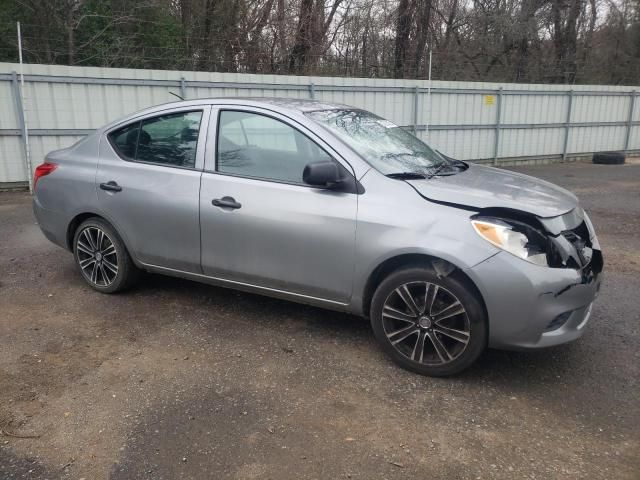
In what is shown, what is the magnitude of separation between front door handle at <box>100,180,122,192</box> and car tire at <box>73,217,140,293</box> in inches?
11.9

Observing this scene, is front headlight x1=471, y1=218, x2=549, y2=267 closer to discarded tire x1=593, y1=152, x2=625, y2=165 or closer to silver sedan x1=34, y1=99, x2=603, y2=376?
silver sedan x1=34, y1=99, x2=603, y2=376

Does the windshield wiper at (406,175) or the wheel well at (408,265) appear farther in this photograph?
the windshield wiper at (406,175)

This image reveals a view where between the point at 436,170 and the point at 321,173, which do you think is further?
the point at 436,170

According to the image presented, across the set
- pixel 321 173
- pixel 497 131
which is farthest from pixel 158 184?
pixel 497 131

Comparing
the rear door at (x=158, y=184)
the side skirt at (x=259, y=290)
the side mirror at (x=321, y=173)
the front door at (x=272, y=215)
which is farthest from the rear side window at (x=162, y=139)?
the side mirror at (x=321, y=173)

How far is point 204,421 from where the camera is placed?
9.96 ft

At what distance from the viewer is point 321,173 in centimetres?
355

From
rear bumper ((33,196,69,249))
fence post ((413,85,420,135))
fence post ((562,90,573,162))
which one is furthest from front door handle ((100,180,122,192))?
fence post ((562,90,573,162))

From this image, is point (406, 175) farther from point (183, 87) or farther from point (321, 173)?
point (183, 87)

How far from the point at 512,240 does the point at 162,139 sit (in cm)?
280

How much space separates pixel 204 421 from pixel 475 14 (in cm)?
2336

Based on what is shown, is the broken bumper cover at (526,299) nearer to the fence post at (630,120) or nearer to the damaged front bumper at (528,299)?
the damaged front bumper at (528,299)

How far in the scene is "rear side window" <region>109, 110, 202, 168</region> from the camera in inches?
170

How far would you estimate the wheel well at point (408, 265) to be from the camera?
Result: 333 centimetres
